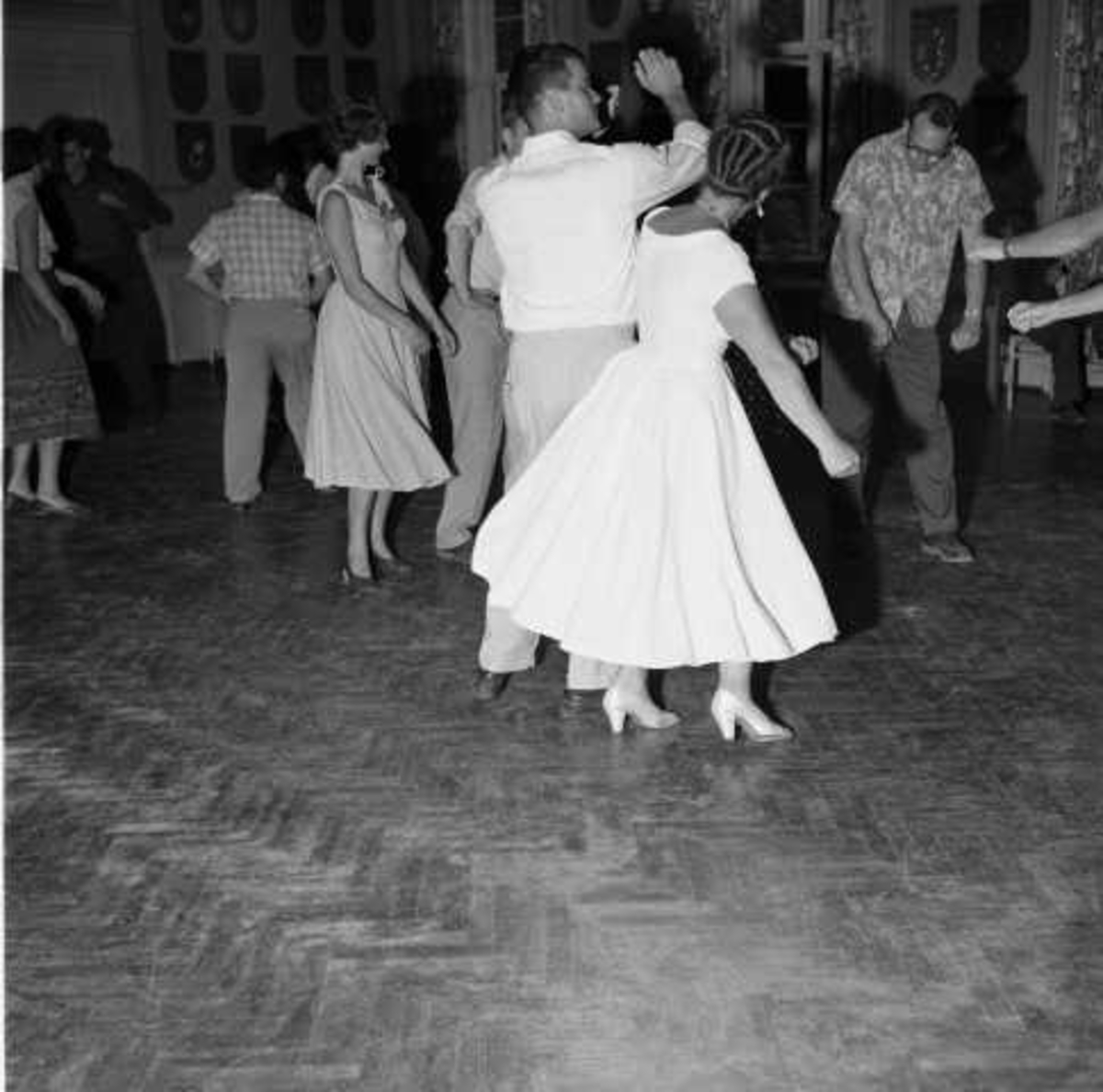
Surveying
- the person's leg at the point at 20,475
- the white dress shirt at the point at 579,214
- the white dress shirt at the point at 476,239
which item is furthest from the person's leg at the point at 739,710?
the person's leg at the point at 20,475

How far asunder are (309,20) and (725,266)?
32.6 feet

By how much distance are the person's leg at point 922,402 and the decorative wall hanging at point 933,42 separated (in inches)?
224

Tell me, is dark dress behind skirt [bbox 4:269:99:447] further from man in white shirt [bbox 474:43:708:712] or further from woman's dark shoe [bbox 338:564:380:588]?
man in white shirt [bbox 474:43:708:712]

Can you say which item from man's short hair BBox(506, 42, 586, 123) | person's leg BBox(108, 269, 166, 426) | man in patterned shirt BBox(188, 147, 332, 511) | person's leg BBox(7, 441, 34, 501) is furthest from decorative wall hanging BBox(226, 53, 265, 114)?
man's short hair BBox(506, 42, 586, 123)

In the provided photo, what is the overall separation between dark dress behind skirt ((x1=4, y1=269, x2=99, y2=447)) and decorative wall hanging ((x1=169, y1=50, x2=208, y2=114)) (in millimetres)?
5543

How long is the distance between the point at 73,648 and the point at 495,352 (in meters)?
1.81

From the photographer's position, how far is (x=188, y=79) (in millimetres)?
11828

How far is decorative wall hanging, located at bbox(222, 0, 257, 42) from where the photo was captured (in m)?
11.9

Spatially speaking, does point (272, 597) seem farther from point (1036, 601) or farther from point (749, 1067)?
point (749, 1067)

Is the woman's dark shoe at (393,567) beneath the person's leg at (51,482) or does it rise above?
beneath

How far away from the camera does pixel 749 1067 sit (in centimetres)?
242

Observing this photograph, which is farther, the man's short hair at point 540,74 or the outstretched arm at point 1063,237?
the outstretched arm at point 1063,237

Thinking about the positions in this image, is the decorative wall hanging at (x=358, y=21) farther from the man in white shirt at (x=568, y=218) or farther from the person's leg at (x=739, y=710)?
the person's leg at (x=739, y=710)

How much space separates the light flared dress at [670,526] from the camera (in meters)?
3.53
